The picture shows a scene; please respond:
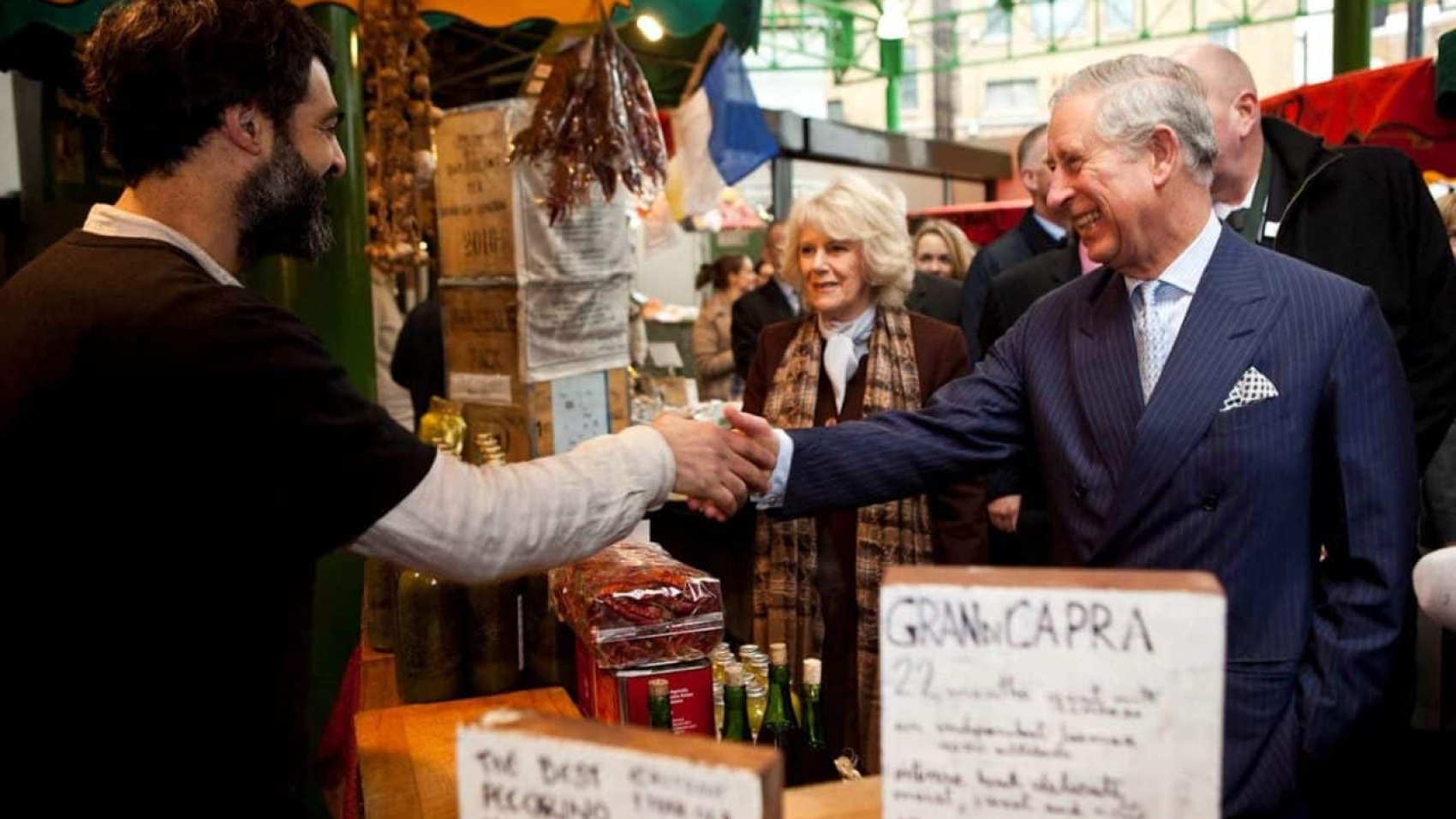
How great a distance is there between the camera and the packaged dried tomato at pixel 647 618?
172 centimetres

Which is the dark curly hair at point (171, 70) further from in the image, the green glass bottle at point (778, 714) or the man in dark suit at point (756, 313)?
the man in dark suit at point (756, 313)

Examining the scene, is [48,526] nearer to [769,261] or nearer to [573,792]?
[573,792]

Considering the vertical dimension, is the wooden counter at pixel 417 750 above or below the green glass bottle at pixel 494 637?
below

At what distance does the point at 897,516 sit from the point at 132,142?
85.6 inches

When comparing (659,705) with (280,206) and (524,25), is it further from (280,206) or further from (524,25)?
(524,25)

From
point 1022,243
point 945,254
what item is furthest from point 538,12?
point 945,254

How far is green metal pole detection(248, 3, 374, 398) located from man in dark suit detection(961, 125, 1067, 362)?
216 centimetres

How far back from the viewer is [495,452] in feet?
8.21

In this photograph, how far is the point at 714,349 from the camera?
267 inches

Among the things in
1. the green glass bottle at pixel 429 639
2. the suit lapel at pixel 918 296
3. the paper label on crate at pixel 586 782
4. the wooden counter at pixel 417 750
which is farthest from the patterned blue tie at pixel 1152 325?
the suit lapel at pixel 918 296

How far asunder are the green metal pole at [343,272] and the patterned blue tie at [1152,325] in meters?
2.99

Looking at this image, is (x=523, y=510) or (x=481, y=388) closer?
(x=523, y=510)

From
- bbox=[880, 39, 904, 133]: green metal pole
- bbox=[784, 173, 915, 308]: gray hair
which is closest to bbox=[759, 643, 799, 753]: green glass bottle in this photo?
bbox=[784, 173, 915, 308]: gray hair

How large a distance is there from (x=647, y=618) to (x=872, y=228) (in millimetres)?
1880
